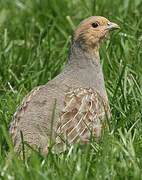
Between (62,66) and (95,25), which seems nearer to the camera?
(95,25)

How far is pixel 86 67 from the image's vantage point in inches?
223

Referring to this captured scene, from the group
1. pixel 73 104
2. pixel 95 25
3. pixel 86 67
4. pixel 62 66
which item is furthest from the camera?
pixel 62 66

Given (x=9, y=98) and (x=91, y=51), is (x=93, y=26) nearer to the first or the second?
(x=91, y=51)

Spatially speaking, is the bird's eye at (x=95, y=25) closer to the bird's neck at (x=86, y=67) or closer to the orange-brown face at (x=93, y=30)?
the orange-brown face at (x=93, y=30)

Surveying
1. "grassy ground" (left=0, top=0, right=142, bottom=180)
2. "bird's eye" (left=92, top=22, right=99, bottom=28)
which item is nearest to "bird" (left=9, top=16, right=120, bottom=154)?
"bird's eye" (left=92, top=22, right=99, bottom=28)

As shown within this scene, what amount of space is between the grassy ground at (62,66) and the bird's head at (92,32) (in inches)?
16.6

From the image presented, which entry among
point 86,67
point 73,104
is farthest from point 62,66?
point 73,104

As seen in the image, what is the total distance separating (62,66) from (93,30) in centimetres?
83

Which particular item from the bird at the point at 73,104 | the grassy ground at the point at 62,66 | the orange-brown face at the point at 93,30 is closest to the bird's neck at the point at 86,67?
the bird at the point at 73,104

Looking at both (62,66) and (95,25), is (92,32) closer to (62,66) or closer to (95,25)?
(95,25)

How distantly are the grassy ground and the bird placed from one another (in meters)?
0.16

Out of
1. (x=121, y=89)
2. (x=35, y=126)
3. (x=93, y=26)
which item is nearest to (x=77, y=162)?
(x=35, y=126)

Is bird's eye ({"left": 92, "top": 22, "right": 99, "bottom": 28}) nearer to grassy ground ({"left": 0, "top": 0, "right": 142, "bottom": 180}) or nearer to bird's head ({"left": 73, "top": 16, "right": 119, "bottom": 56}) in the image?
bird's head ({"left": 73, "top": 16, "right": 119, "bottom": 56})

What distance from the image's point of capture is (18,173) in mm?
3848
